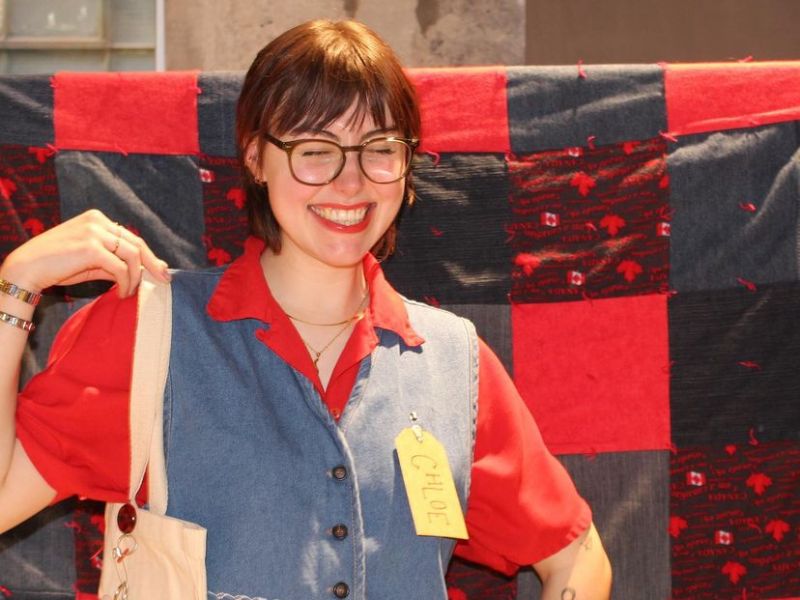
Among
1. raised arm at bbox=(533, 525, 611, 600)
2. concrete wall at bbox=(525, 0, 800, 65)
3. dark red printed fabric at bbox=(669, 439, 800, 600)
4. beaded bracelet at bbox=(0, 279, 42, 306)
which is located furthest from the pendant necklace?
concrete wall at bbox=(525, 0, 800, 65)

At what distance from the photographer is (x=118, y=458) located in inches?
53.6

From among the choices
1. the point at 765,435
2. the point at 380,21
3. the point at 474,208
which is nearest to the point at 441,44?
the point at 380,21

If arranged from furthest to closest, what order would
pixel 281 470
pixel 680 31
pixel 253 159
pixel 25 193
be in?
pixel 680 31, pixel 25 193, pixel 253 159, pixel 281 470

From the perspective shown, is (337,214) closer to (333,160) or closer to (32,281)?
(333,160)

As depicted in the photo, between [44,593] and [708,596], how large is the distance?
1169mm

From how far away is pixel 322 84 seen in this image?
54.2 inches

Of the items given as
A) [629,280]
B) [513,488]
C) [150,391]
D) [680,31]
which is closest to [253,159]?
[150,391]

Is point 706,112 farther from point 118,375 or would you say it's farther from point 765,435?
point 118,375

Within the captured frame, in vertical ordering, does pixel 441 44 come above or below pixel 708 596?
above

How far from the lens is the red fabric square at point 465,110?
6.14 feet

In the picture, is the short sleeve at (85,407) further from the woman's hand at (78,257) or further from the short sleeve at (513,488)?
the short sleeve at (513,488)

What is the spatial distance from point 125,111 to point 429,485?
34.1 inches

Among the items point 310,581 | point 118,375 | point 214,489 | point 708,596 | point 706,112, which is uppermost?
point 706,112

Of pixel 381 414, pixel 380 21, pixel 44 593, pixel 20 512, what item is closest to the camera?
Answer: pixel 20 512
